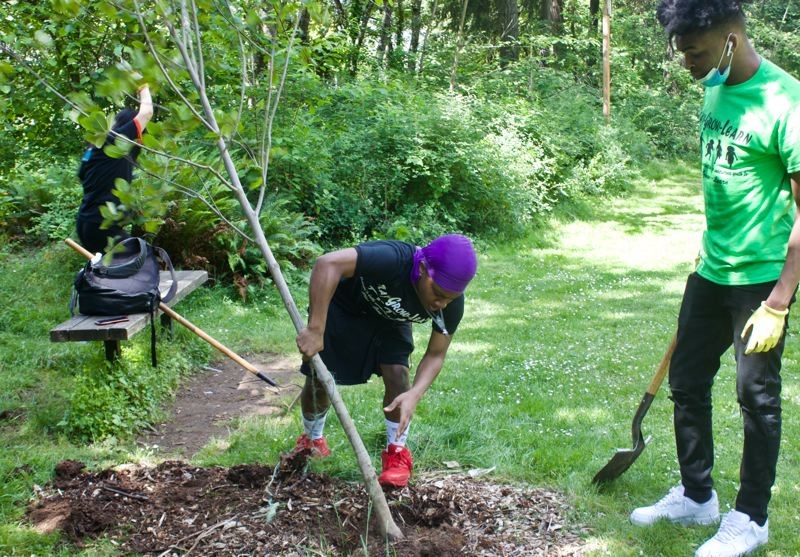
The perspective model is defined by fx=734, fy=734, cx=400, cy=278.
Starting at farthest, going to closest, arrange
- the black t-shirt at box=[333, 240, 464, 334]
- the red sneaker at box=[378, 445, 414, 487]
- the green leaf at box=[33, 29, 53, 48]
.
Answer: the red sneaker at box=[378, 445, 414, 487]
the black t-shirt at box=[333, 240, 464, 334]
the green leaf at box=[33, 29, 53, 48]

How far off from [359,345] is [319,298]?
0.71 meters

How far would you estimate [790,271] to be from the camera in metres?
2.80

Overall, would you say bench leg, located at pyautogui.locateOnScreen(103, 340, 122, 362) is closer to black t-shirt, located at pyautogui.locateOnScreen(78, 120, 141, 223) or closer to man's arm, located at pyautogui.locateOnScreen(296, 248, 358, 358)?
black t-shirt, located at pyautogui.locateOnScreen(78, 120, 141, 223)

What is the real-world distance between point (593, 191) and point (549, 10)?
915 cm

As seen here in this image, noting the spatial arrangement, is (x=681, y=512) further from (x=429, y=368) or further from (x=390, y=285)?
(x=390, y=285)

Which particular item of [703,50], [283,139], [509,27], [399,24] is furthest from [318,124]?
[399,24]

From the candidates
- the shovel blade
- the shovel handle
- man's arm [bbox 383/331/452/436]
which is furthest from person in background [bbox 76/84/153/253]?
the shovel handle

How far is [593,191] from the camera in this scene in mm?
14562

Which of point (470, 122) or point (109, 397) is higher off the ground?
point (470, 122)

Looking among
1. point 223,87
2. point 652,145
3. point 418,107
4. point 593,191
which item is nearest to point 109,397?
point 223,87

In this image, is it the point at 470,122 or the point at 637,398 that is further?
the point at 470,122

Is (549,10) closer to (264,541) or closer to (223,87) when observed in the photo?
(223,87)

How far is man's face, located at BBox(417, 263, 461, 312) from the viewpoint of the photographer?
3195 mm

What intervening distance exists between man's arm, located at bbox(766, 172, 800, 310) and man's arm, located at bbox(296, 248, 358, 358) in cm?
175
